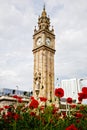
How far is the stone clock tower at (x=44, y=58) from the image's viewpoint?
40031 millimetres

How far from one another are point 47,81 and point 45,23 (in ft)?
40.2

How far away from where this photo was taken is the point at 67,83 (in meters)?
83.3

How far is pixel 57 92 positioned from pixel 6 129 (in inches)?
61.7

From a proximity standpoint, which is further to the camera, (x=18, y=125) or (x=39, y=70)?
(x=39, y=70)

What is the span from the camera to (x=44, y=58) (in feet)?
138

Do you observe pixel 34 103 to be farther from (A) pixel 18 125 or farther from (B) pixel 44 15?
(B) pixel 44 15

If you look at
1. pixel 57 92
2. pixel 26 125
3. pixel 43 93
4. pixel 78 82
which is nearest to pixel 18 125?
pixel 26 125

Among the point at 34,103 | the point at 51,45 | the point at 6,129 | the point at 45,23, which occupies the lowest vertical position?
the point at 6,129

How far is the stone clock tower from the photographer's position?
40031 millimetres

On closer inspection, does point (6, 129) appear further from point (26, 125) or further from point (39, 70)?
point (39, 70)

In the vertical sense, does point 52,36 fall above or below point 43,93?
above

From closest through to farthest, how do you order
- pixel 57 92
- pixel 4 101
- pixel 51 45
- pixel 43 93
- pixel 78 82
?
pixel 57 92, pixel 4 101, pixel 43 93, pixel 51 45, pixel 78 82

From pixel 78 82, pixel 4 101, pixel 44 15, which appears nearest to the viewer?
pixel 4 101

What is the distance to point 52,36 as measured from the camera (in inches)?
1786
